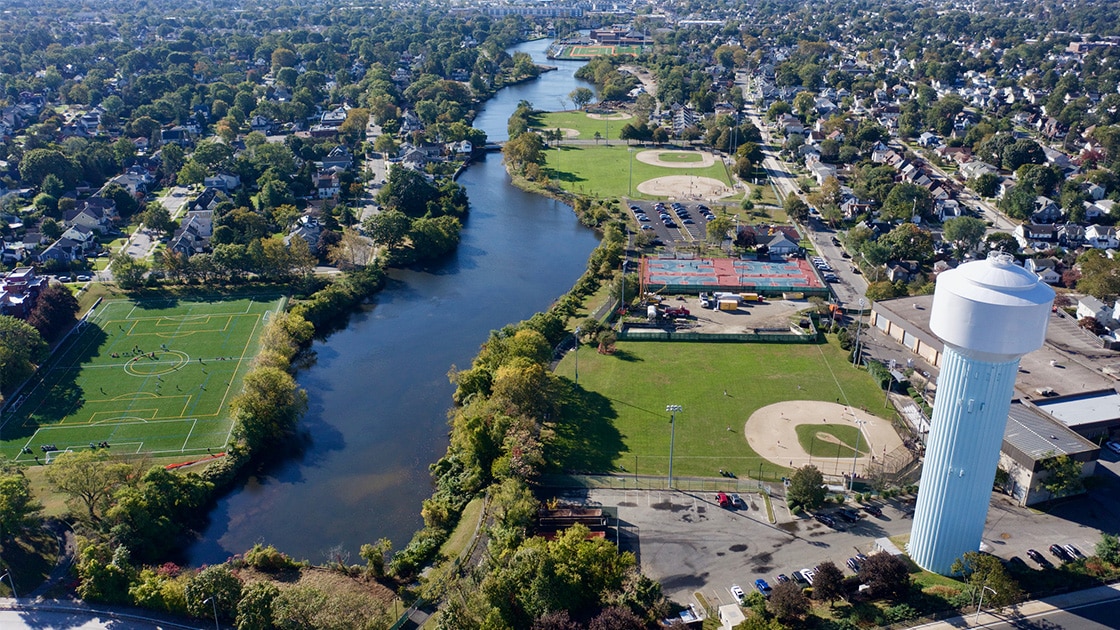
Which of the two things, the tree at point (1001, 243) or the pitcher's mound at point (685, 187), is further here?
the pitcher's mound at point (685, 187)

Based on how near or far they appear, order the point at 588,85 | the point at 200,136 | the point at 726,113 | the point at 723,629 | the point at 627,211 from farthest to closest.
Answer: the point at 588,85 < the point at 726,113 < the point at 200,136 < the point at 627,211 < the point at 723,629

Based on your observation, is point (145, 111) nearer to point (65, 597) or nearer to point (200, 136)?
point (200, 136)

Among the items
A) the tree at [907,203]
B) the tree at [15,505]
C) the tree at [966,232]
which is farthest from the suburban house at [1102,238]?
the tree at [15,505]

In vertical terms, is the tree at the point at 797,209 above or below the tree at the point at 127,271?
above

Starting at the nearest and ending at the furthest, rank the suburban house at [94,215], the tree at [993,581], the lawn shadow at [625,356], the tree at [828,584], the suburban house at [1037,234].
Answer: the tree at [993,581], the tree at [828,584], the lawn shadow at [625,356], the suburban house at [1037,234], the suburban house at [94,215]

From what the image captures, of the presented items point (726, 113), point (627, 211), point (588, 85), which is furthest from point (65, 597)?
→ point (588, 85)

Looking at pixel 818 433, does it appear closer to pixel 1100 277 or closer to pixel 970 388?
pixel 970 388

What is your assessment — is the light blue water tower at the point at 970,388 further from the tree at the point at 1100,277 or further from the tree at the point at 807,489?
the tree at the point at 1100,277

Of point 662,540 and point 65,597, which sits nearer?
point 65,597
